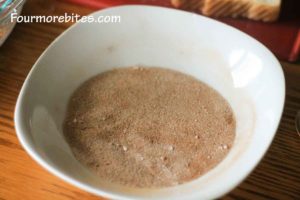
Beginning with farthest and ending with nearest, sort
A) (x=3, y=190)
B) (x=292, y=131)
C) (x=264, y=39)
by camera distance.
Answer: (x=264, y=39), (x=292, y=131), (x=3, y=190)

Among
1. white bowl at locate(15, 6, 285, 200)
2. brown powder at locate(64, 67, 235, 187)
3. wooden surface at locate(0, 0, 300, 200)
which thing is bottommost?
wooden surface at locate(0, 0, 300, 200)

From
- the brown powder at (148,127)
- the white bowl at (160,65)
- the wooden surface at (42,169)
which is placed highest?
the white bowl at (160,65)

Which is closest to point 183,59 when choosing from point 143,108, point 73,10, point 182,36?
point 182,36

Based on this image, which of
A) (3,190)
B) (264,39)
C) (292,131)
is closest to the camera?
(3,190)

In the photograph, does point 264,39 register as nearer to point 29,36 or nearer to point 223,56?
point 223,56

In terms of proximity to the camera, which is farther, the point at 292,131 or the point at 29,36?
the point at 29,36
